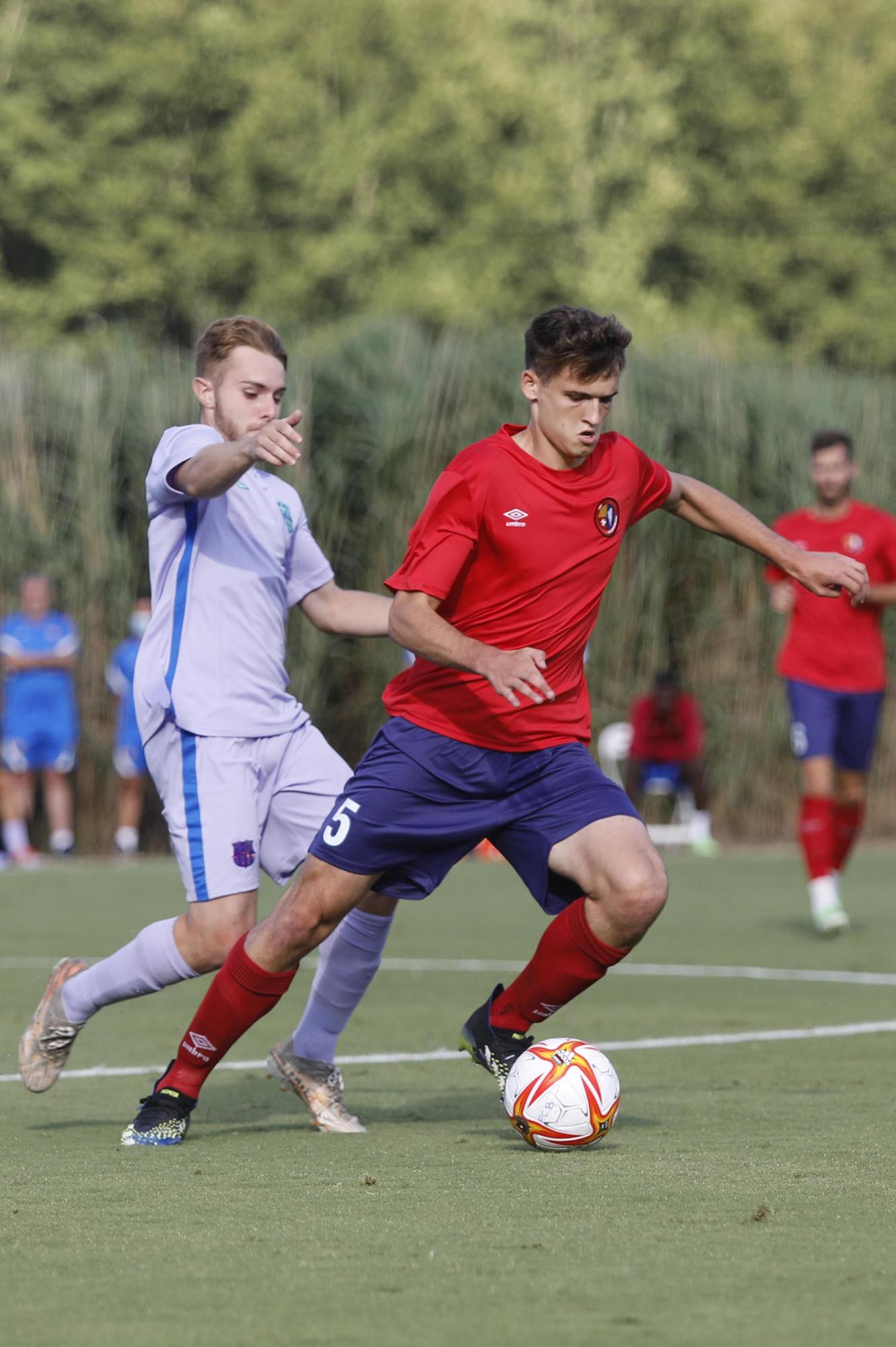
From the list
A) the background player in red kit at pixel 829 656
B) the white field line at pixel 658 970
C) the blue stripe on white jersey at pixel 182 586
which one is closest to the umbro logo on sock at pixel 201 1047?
the blue stripe on white jersey at pixel 182 586

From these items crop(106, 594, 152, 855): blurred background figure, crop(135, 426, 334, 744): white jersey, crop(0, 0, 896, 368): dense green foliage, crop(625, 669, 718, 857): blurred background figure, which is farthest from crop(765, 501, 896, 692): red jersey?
crop(0, 0, 896, 368): dense green foliage

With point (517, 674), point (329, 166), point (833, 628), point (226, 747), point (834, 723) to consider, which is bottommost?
point (834, 723)

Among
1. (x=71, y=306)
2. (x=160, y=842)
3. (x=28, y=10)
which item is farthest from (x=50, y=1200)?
(x=28, y=10)

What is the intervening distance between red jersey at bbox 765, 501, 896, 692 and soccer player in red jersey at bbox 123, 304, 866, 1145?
19.1ft

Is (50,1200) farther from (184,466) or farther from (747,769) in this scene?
(747,769)

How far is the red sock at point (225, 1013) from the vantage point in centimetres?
544

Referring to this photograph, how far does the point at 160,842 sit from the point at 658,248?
23.1 meters

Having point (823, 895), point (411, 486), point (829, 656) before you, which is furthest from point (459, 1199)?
point (411, 486)

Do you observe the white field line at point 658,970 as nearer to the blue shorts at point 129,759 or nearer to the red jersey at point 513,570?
the red jersey at point 513,570

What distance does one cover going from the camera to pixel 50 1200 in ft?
15.0

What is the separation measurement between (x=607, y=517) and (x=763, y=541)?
21.1 inches

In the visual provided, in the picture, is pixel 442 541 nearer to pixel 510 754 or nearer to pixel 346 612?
pixel 510 754

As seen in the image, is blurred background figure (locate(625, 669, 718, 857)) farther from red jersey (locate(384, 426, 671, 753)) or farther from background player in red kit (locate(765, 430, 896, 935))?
red jersey (locate(384, 426, 671, 753))

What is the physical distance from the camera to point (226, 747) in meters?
5.65
